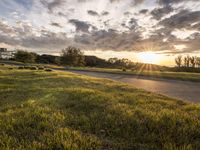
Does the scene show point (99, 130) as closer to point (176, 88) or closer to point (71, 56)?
point (176, 88)

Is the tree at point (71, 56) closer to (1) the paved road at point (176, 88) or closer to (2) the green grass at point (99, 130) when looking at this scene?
(1) the paved road at point (176, 88)

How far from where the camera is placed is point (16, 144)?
371 cm

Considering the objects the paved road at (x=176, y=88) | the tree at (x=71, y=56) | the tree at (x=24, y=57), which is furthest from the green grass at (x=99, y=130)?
the tree at (x=24, y=57)

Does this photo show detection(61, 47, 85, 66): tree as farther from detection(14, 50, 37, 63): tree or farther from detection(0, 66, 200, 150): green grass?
detection(0, 66, 200, 150): green grass

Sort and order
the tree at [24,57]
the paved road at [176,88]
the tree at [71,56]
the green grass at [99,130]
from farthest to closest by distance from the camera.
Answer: the tree at [24,57], the tree at [71,56], the paved road at [176,88], the green grass at [99,130]

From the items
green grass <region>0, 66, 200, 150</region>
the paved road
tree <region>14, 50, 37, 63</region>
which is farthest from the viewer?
tree <region>14, 50, 37, 63</region>

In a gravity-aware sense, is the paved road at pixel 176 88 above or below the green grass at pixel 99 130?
below

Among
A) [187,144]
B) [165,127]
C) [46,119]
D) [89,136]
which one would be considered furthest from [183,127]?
[46,119]

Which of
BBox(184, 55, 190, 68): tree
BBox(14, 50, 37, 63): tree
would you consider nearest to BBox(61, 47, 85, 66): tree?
BBox(14, 50, 37, 63): tree

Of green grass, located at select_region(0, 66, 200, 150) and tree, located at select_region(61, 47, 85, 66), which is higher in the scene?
tree, located at select_region(61, 47, 85, 66)

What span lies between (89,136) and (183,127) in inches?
84.9

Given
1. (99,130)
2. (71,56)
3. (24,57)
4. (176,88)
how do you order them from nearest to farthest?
(99,130) < (176,88) < (71,56) < (24,57)

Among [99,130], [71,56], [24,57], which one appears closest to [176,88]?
[99,130]

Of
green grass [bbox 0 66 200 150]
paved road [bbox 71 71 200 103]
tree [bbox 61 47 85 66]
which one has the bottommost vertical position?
paved road [bbox 71 71 200 103]
